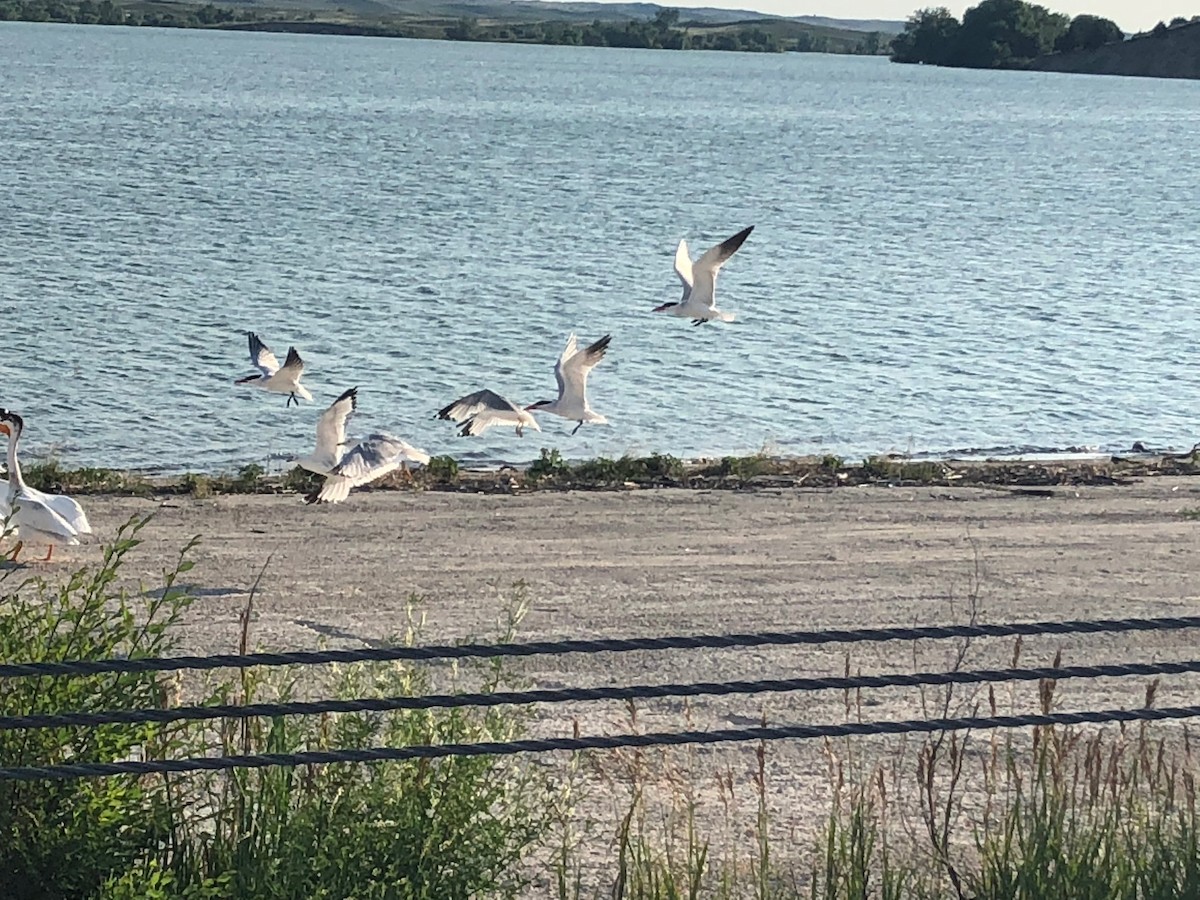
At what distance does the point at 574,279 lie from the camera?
3488 centimetres

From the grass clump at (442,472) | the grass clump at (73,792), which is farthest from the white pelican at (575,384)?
the grass clump at (73,792)

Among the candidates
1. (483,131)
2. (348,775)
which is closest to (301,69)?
(483,131)

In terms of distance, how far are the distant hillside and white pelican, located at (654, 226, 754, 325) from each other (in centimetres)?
15416

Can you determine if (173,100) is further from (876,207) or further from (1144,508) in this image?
(1144,508)

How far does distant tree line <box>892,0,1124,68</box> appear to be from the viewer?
169m

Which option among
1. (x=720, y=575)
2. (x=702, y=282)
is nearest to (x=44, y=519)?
(x=720, y=575)

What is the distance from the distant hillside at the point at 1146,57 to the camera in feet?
540

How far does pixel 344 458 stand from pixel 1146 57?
166763mm

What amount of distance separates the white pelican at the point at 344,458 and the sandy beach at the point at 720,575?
1.07 feet

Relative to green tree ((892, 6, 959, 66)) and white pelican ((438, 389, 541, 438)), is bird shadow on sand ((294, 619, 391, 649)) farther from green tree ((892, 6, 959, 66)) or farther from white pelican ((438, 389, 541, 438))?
green tree ((892, 6, 959, 66))

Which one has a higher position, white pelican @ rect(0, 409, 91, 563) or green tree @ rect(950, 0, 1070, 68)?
white pelican @ rect(0, 409, 91, 563)

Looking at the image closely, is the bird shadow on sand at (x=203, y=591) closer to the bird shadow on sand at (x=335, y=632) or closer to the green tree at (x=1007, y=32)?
the bird shadow on sand at (x=335, y=632)

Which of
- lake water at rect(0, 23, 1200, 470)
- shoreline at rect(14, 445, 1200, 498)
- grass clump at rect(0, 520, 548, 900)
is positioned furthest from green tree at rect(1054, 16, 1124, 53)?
grass clump at rect(0, 520, 548, 900)

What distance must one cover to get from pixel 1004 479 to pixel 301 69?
404 feet
